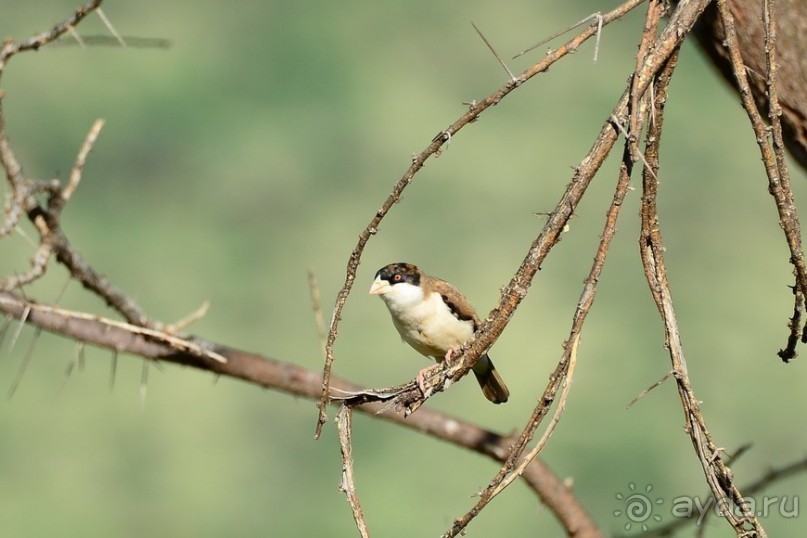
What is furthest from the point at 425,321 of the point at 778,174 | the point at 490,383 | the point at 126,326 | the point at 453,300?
the point at 778,174

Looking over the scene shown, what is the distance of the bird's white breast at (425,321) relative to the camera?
2.88 m

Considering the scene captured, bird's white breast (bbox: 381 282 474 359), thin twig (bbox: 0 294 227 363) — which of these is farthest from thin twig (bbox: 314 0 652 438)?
bird's white breast (bbox: 381 282 474 359)

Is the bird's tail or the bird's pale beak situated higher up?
the bird's pale beak

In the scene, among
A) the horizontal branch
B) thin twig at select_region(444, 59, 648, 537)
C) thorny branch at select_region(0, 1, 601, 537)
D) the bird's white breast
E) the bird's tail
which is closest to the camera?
thin twig at select_region(444, 59, 648, 537)

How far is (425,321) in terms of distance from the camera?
2889 mm

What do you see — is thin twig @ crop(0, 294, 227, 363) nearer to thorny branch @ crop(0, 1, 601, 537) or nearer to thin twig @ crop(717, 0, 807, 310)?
thorny branch @ crop(0, 1, 601, 537)

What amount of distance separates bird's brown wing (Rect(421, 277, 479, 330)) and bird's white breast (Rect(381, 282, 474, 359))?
0.02 m

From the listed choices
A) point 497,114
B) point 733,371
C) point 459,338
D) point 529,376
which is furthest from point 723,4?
point 497,114

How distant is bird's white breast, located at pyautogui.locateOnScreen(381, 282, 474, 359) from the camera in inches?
113

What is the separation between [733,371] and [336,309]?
4.96 meters

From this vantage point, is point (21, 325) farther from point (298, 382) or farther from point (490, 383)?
point (490, 383)

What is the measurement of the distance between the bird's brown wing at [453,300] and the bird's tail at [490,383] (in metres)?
0.13

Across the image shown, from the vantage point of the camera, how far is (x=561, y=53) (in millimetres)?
1594

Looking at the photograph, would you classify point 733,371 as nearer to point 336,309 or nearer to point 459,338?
point 459,338
